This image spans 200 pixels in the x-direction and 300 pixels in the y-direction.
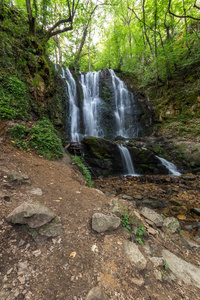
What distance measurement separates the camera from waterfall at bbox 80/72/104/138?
39.2ft

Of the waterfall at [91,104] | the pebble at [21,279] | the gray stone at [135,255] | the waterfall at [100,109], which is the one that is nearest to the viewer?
the pebble at [21,279]

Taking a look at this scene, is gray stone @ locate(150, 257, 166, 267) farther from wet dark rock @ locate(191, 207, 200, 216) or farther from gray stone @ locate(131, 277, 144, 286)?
wet dark rock @ locate(191, 207, 200, 216)

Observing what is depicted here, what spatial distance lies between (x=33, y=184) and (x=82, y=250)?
1669mm

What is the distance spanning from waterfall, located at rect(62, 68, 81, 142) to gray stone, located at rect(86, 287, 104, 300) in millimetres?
9544

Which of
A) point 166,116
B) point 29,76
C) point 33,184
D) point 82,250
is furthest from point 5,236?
point 166,116

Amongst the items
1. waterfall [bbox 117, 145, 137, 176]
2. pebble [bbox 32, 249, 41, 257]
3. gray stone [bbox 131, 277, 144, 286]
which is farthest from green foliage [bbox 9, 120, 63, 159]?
gray stone [bbox 131, 277, 144, 286]

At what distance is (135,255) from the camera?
1511mm

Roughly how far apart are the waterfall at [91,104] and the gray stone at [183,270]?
34.3 ft

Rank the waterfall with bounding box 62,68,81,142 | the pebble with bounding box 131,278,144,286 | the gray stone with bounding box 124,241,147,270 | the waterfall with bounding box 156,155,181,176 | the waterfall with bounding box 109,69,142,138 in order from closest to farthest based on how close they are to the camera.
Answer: the pebble with bounding box 131,278,144,286 < the gray stone with bounding box 124,241,147,270 < the waterfall with bounding box 156,155,181,176 < the waterfall with bounding box 62,68,81,142 < the waterfall with bounding box 109,69,142,138

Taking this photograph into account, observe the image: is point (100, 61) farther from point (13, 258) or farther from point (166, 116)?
point (13, 258)

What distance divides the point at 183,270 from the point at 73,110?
11574 mm

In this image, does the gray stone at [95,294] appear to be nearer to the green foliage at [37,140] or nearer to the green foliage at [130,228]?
the green foliage at [130,228]

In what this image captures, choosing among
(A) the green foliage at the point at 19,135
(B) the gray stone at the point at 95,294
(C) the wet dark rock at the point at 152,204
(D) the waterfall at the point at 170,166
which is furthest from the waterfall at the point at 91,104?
(B) the gray stone at the point at 95,294

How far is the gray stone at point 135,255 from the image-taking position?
1414 millimetres
